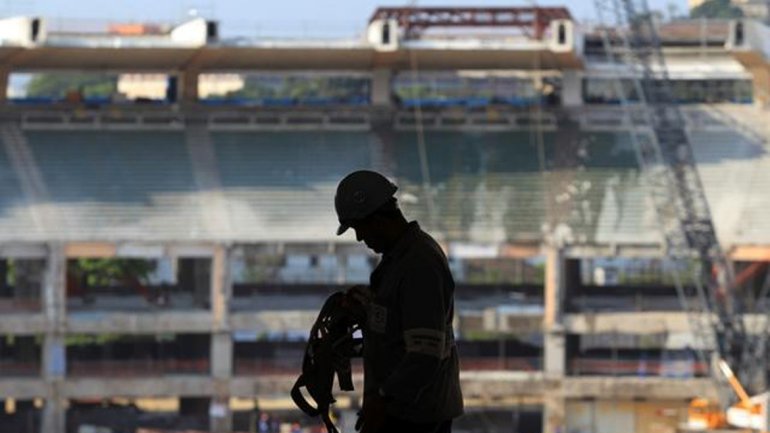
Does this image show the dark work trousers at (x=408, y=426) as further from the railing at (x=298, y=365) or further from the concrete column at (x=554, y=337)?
the concrete column at (x=554, y=337)

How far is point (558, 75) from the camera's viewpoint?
173 feet

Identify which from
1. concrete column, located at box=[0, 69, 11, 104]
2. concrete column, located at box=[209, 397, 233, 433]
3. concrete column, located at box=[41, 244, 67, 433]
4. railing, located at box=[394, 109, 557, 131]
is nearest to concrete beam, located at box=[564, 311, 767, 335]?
railing, located at box=[394, 109, 557, 131]

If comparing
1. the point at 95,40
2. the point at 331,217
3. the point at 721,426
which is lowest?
the point at 721,426

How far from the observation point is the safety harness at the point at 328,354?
4.84 meters

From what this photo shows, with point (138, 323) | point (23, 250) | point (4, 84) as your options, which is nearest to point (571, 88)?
point (138, 323)

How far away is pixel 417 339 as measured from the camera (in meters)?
4.70

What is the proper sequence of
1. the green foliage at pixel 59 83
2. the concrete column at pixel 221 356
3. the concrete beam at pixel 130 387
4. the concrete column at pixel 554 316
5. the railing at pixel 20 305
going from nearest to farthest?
the concrete beam at pixel 130 387
the railing at pixel 20 305
the concrete column at pixel 221 356
the concrete column at pixel 554 316
the green foliage at pixel 59 83

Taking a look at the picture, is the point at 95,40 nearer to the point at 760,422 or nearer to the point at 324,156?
the point at 324,156

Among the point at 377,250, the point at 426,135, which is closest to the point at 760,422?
the point at 426,135

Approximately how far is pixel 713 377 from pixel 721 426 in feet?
16.8

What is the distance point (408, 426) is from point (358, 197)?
0.55 metres

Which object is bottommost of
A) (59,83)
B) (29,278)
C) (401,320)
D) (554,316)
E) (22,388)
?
(22,388)

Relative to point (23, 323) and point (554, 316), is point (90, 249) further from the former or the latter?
point (554, 316)

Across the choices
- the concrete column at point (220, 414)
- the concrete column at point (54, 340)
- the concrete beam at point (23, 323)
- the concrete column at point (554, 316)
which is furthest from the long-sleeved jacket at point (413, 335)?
the concrete column at point (554, 316)
